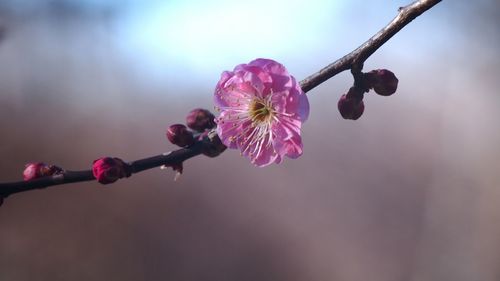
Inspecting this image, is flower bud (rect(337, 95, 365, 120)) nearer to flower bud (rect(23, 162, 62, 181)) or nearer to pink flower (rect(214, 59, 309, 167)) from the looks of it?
pink flower (rect(214, 59, 309, 167))

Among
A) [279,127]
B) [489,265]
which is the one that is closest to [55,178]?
[279,127]

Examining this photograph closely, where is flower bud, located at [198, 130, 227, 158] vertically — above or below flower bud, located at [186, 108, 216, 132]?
below

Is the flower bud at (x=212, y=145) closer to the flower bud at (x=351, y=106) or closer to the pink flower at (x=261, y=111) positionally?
the pink flower at (x=261, y=111)

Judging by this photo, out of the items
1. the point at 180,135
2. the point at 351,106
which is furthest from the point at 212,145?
A: the point at 351,106

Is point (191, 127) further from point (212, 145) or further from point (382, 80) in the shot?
point (382, 80)

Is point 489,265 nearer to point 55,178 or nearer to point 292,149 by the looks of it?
point 292,149

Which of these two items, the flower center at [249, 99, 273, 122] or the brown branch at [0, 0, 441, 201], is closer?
the brown branch at [0, 0, 441, 201]

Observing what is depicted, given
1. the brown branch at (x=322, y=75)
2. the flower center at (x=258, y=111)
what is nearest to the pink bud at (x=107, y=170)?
the brown branch at (x=322, y=75)

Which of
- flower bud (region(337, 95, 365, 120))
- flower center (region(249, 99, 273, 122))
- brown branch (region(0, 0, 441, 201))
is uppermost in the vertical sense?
flower center (region(249, 99, 273, 122))

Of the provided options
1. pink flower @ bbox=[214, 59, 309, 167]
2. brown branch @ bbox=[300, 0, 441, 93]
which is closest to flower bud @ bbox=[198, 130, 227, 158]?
pink flower @ bbox=[214, 59, 309, 167]
